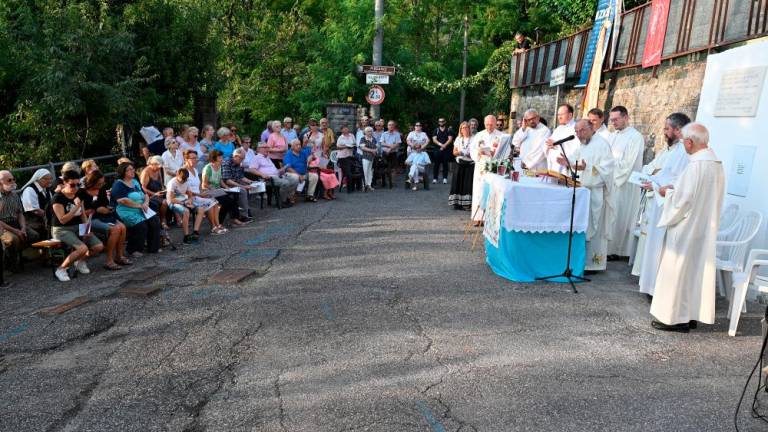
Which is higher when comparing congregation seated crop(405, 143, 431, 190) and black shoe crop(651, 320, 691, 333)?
congregation seated crop(405, 143, 431, 190)

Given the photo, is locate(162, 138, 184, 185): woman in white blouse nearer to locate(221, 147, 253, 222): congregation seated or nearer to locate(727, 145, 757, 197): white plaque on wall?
locate(221, 147, 253, 222): congregation seated

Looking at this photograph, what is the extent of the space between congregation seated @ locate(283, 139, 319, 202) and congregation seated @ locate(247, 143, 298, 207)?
289 mm

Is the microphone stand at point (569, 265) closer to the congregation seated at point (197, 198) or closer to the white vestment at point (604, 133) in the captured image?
the white vestment at point (604, 133)

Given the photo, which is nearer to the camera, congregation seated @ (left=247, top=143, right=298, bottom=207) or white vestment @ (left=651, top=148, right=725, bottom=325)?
white vestment @ (left=651, top=148, right=725, bottom=325)

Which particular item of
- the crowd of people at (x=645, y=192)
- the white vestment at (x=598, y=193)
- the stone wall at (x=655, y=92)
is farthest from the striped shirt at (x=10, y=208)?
the stone wall at (x=655, y=92)

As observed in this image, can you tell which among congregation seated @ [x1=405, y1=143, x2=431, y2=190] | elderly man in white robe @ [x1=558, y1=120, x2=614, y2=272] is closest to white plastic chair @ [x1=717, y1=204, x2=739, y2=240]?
elderly man in white robe @ [x1=558, y1=120, x2=614, y2=272]

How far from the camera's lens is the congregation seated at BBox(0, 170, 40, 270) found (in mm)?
7984

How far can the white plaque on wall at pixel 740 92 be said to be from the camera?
7750mm

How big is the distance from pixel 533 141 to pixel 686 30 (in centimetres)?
414

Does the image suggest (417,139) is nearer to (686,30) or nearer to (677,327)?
(686,30)

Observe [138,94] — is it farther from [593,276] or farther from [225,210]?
[593,276]

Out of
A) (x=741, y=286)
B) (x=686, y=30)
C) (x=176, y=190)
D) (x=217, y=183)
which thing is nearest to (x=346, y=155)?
(x=217, y=183)

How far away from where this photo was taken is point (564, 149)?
8617mm

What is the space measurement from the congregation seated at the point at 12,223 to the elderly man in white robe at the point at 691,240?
7.28 metres
